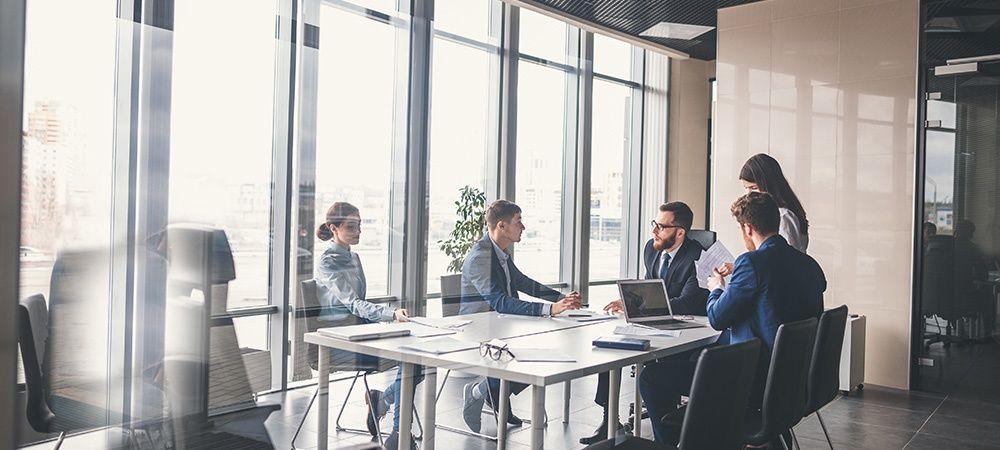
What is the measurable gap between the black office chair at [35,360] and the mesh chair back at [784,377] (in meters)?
2.48

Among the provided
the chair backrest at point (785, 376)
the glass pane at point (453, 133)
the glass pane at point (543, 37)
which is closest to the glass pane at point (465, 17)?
the glass pane at point (453, 133)

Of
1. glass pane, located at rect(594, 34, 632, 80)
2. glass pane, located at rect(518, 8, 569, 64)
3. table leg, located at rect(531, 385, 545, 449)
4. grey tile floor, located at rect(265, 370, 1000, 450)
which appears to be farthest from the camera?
glass pane, located at rect(594, 34, 632, 80)

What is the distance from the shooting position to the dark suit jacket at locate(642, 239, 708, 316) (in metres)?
4.53

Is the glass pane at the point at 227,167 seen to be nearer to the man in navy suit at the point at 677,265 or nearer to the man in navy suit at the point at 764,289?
the man in navy suit at the point at 764,289

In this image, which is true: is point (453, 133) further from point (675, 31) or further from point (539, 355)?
point (675, 31)

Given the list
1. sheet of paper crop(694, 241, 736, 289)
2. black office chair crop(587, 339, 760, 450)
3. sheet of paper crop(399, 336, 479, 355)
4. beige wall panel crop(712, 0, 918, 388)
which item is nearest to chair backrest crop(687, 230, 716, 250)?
beige wall panel crop(712, 0, 918, 388)

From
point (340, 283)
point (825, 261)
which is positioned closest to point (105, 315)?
point (340, 283)

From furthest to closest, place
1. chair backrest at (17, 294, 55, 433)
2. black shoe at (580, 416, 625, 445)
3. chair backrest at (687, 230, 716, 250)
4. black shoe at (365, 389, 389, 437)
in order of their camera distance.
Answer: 1. chair backrest at (687, 230, 716, 250)
2. black shoe at (580, 416, 625, 445)
3. black shoe at (365, 389, 389, 437)
4. chair backrest at (17, 294, 55, 433)

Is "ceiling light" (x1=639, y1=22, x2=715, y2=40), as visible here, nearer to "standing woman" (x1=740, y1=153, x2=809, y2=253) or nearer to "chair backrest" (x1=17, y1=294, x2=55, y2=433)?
"standing woman" (x1=740, y1=153, x2=809, y2=253)

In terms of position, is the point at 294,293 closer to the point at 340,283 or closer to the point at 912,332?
the point at 340,283

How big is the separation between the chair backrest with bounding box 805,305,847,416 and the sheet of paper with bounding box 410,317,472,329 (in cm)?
163

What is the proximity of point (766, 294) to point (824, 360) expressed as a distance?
0.54 m

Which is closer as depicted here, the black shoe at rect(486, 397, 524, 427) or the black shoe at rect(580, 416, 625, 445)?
the black shoe at rect(486, 397, 524, 427)

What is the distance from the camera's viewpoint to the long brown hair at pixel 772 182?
14.4ft
